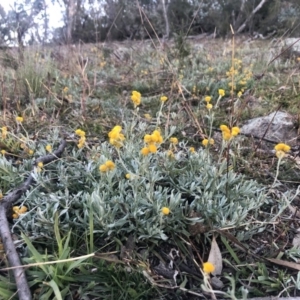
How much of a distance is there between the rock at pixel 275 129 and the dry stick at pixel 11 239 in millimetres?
1435

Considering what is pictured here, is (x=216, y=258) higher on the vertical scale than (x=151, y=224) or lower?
lower

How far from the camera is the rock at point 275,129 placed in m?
2.45

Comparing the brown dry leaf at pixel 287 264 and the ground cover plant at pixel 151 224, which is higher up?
the ground cover plant at pixel 151 224

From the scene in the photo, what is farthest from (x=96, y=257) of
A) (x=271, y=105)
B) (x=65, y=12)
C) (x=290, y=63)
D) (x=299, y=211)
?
(x=65, y=12)

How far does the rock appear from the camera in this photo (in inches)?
96.4

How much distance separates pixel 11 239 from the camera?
1.34m

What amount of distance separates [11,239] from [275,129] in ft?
6.31

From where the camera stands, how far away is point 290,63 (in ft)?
15.8

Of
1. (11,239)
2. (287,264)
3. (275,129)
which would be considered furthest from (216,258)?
(275,129)

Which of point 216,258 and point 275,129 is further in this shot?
point 275,129

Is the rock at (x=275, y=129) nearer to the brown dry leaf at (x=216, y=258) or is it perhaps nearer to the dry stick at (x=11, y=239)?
the brown dry leaf at (x=216, y=258)

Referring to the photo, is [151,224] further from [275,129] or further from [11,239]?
[275,129]

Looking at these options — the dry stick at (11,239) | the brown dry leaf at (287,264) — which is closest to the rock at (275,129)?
the brown dry leaf at (287,264)

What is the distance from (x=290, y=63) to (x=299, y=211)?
12.0ft
